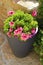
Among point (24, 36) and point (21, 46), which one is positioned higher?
point (24, 36)

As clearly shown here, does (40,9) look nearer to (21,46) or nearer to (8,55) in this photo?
(21,46)

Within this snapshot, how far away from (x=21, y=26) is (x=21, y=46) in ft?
0.74

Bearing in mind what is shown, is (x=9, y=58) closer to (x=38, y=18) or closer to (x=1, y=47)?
(x=1, y=47)

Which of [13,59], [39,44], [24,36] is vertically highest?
[24,36]

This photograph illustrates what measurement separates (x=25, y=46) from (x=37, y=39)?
0.18 meters

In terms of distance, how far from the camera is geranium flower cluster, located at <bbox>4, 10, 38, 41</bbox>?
1.94 m

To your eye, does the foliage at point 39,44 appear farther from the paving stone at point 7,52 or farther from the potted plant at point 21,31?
the paving stone at point 7,52

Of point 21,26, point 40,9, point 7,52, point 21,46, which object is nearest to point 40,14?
point 40,9

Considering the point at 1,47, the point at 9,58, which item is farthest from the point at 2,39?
the point at 9,58

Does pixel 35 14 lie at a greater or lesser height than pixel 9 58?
greater

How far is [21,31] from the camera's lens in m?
1.94

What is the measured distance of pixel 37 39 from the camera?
2133 millimetres

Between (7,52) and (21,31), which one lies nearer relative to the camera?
(21,31)

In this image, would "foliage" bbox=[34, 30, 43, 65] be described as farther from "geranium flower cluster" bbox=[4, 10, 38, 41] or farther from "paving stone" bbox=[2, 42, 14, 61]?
"paving stone" bbox=[2, 42, 14, 61]
